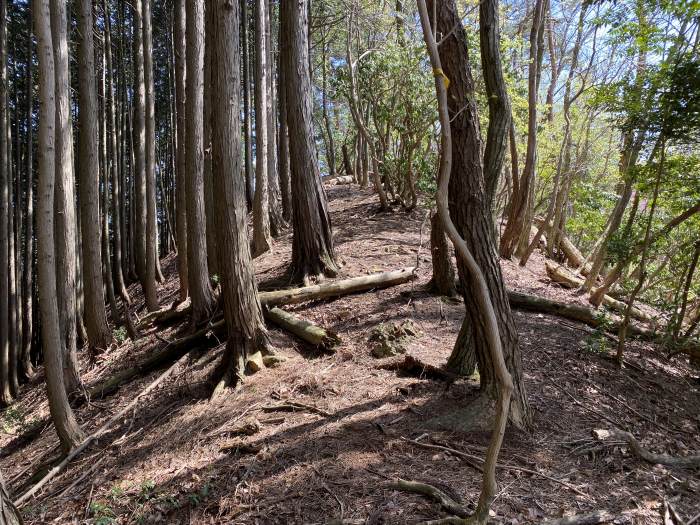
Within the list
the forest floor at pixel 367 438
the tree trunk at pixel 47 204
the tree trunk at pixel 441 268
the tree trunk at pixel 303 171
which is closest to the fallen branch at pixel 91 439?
the forest floor at pixel 367 438

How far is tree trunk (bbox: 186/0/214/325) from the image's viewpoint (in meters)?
7.61

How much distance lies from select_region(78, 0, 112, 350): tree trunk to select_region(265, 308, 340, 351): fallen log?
3.72m

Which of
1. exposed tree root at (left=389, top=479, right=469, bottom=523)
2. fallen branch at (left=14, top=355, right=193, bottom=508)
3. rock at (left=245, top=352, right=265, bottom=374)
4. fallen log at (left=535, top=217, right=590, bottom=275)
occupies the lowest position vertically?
fallen branch at (left=14, top=355, right=193, bottom=508)

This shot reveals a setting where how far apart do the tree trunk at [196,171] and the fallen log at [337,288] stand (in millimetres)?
1226

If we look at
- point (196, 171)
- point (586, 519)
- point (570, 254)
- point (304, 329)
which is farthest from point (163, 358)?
point (570, 254)

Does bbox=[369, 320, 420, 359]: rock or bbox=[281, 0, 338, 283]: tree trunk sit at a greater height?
bbox=[281, 0, 338, 283]: tree trunk

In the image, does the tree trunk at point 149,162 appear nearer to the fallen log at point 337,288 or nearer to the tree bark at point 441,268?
the fallen log at point 337,288

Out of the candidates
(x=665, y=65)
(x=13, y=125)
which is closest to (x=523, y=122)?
(x=665, y=65)

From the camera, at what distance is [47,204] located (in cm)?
479

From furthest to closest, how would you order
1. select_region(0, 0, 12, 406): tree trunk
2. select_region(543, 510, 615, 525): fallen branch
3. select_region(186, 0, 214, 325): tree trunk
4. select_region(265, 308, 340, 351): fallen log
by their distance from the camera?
select_region(0, 0, 12, 406): tree trunk, select_region(186, 0, 214, 325): tree trunk, select_region(265, 308, 340, 351): fallen log, select_region(543, 510, 615, 525): fallen branch

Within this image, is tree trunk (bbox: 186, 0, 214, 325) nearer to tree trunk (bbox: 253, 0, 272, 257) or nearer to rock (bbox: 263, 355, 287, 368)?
rock (bbox: 263, 355, 287, 368)

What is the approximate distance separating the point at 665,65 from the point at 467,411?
4397 millimetres

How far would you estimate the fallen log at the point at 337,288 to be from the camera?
22.5 ft

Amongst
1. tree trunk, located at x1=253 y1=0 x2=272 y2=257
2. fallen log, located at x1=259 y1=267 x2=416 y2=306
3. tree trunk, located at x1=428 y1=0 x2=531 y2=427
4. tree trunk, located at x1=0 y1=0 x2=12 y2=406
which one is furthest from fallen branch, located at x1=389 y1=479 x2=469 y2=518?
tree trunk, located at x1=0 y1=0 x2=12 y2=406
